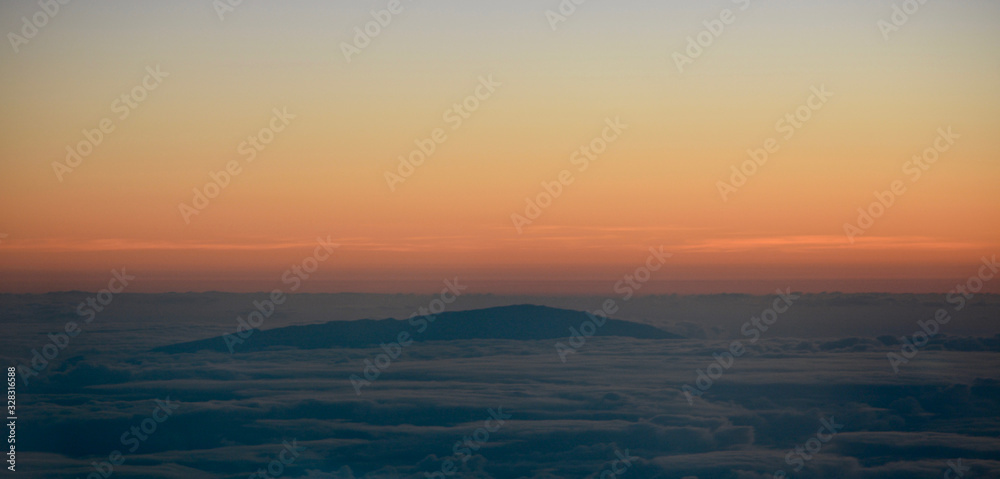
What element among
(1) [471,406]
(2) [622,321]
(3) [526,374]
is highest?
(2) [622,321]

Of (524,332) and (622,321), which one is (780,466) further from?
(622,321)

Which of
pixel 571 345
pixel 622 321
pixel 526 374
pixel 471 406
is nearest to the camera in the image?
pixel 471 406

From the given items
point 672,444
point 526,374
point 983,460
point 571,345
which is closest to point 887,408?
point 983,460

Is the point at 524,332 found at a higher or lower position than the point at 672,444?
higher

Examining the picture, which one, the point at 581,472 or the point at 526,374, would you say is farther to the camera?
the point at 526,374

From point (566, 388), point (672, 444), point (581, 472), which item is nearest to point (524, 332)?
point (566, 388)

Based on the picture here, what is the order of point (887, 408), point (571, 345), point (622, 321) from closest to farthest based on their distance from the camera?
point (887, 408) → point (571, 345) → point (622, 321)
